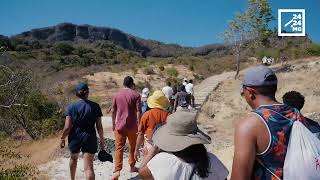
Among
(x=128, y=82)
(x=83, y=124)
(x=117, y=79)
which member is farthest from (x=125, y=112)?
(x=117, y=79)

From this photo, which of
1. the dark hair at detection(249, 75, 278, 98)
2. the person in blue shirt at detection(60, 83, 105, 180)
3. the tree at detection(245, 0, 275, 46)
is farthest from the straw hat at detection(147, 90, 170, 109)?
the tree at detection(245, 0, 275, 46)

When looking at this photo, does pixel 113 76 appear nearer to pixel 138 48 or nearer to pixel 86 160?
pixel 86 160

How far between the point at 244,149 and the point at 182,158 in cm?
48

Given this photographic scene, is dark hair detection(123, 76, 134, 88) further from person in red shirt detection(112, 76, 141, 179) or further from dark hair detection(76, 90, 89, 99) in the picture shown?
dark hair detection(76, 90, 89, 99)

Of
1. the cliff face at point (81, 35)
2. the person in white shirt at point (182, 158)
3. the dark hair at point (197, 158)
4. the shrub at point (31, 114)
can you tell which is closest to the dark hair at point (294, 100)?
the person in white shirt at point (182, 158)

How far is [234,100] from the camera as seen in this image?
2189cm

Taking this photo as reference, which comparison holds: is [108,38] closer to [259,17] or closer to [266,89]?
[259,17]

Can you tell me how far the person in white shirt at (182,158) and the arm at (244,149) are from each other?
0.33 m

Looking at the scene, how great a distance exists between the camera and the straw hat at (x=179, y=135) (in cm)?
308

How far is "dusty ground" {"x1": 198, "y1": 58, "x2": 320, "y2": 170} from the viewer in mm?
16281

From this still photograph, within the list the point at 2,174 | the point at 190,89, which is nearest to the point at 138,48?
the point at 190,89

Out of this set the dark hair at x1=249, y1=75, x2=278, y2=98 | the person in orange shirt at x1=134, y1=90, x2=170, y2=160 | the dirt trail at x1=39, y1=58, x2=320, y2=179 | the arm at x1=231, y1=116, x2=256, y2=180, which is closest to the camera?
the arm at x1=231, y1=116, x2=256, y2=180

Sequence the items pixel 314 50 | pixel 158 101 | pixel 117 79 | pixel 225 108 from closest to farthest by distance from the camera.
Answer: pixel 158 101
pixel 225 108
pixel 314 50
pixel 117 79

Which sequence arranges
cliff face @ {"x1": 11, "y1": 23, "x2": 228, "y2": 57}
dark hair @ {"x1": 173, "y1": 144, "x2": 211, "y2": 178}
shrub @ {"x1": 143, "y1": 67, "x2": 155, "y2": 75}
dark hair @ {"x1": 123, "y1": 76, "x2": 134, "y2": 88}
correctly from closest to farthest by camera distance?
dark hair @ {"x1": 173, "y1": 144, "x2": 211, "y2": 178}, dark hair @ {"x1": 123, "y1": 76, "x2": 134, "y2": 88}, shrub @ {"x1": 143, "y1": 67, "x2": 155, "y2": 75}, cliff face @ {"x1": 11, "y1": 23, "x2": 228, "y2": 57}
